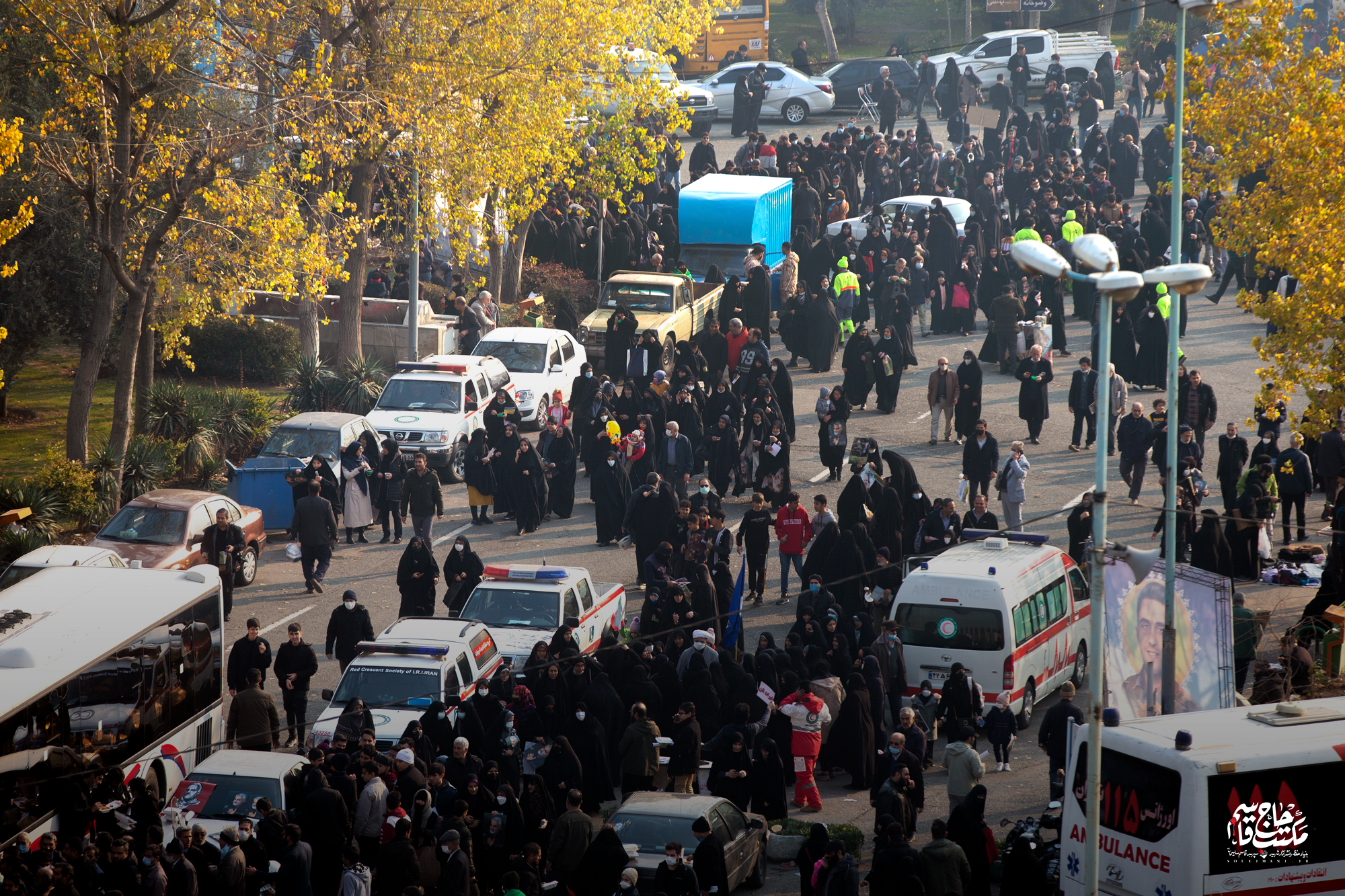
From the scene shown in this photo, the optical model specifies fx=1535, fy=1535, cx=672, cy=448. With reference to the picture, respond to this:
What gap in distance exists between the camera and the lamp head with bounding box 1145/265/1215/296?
416 inches

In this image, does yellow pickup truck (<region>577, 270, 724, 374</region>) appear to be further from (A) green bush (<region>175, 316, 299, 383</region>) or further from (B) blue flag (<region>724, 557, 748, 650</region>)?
(B) blue flag (<region>724, 557, 748, 650</region>)

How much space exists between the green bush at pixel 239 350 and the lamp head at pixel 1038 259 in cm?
2203

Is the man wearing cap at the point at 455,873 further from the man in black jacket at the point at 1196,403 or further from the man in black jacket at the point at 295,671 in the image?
the man in black jacket at the point at 1196,403

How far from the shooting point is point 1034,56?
49.2 metres

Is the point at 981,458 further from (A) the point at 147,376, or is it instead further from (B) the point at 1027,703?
(A) the point at 147,376

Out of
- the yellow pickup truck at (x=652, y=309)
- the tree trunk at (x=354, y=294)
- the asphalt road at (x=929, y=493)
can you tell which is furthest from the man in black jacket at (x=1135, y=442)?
the tree trunk at (x=354, y=294)

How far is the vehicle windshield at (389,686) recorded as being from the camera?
605 inches

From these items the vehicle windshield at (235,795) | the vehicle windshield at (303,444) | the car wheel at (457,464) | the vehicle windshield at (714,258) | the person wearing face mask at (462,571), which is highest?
the vehicle windshield at (714,258)

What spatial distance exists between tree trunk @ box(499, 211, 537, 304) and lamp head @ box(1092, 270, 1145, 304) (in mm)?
24671

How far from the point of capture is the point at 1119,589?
1448 cm

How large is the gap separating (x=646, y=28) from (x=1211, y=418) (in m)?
16.4

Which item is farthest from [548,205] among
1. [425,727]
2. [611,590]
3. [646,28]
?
[425,727]

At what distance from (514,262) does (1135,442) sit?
1674 centimetres

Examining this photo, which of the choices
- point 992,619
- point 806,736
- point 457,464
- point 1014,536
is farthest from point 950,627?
point 457,464
